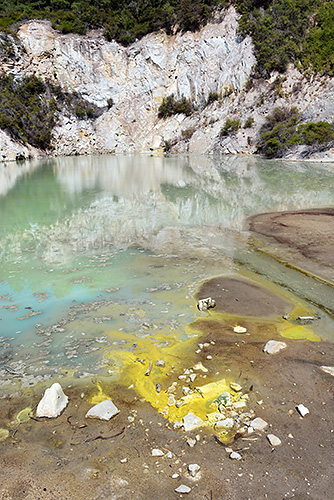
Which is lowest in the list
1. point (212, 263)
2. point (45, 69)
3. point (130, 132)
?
point (212, 263)

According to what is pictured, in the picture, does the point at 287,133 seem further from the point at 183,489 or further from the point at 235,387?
the point at 183,489

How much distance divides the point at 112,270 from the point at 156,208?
7.03 meters

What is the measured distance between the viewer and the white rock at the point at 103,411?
11.7ft

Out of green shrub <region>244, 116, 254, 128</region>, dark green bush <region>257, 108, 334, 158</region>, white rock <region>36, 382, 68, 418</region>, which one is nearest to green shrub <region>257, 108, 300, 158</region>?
dark green bush <region>257, 108, 334, 158</region>

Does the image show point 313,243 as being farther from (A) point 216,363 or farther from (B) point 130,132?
(B) point 130,132

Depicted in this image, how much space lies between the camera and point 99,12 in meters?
67.6

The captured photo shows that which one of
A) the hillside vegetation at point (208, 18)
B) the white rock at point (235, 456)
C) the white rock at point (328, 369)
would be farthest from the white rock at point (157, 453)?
the hillside vegetation at point (208, 18)

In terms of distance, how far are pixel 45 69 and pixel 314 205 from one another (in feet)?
197

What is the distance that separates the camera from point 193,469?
9.57 ft

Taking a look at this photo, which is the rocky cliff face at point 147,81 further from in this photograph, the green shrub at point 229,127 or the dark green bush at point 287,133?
A: the dark green bush at point 287,133

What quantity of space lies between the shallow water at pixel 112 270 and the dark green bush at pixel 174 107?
4795 centimetres

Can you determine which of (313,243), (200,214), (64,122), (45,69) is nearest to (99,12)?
(45,69)

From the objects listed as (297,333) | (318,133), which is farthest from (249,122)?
(297,333)

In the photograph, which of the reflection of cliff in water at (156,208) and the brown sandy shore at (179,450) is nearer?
the brown sandy shore at (179,450)
